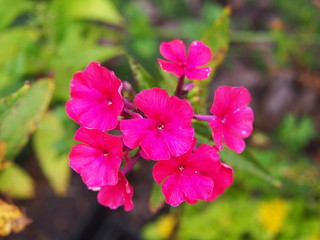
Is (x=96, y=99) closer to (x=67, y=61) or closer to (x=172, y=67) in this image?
(x=172, y=67)

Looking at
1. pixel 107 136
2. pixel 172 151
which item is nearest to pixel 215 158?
pixel 172 151

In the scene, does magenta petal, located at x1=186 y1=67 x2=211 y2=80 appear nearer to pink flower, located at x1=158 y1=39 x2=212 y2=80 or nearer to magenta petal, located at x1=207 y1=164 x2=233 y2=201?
pink flower, located at x1=158 y1=39 x2=212 y2=80

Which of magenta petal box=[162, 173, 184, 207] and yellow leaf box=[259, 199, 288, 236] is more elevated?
magenta petal box=[162, 173, 184, 207]

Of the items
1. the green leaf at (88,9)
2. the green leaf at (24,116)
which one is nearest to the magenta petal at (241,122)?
the green leaf at (24,116)

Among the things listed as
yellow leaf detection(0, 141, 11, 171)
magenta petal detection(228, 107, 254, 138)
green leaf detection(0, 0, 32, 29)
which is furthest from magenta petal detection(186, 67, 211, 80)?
green leaf detection(0, 0, 32, 29)

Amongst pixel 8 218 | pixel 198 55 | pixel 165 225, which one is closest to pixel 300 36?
pixel 165 225

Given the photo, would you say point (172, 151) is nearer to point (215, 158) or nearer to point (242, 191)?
point (215, 158)
